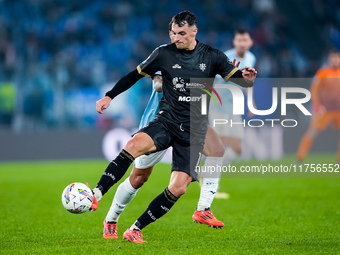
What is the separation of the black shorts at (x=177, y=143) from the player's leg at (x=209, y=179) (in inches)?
21.1

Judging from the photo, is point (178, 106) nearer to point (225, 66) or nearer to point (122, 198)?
point (225, 66)

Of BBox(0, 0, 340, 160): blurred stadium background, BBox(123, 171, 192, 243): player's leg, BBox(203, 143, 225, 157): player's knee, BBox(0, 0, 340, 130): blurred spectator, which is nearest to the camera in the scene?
BBox(123, 171, 192, 243): player's leg

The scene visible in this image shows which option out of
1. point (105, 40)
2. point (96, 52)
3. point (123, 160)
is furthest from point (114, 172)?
point (105, 40)

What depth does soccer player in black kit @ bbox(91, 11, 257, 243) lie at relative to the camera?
5.10 m

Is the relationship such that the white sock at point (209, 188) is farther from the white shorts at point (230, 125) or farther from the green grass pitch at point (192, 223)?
the white shorts at point (230, 125)

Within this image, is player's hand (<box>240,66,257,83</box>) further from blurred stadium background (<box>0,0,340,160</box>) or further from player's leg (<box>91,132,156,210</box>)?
blurred stadium background (<box>0,0,340,160</box>)

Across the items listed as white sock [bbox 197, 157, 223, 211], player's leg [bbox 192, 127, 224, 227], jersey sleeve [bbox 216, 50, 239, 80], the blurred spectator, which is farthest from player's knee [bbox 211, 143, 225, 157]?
the blurred spectator

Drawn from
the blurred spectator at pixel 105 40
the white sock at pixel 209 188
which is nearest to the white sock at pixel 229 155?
the white sock at pixel 209 188

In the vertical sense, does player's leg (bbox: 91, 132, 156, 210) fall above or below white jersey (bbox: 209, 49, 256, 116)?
below

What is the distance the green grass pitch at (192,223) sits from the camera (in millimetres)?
4969

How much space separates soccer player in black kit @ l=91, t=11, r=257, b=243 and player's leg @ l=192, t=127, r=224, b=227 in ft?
1.74

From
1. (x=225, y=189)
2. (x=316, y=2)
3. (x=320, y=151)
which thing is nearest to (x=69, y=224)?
(x=225, y=189)

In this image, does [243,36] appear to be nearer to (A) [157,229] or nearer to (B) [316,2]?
(A) [157,229]

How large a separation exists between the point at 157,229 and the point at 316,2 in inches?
638
